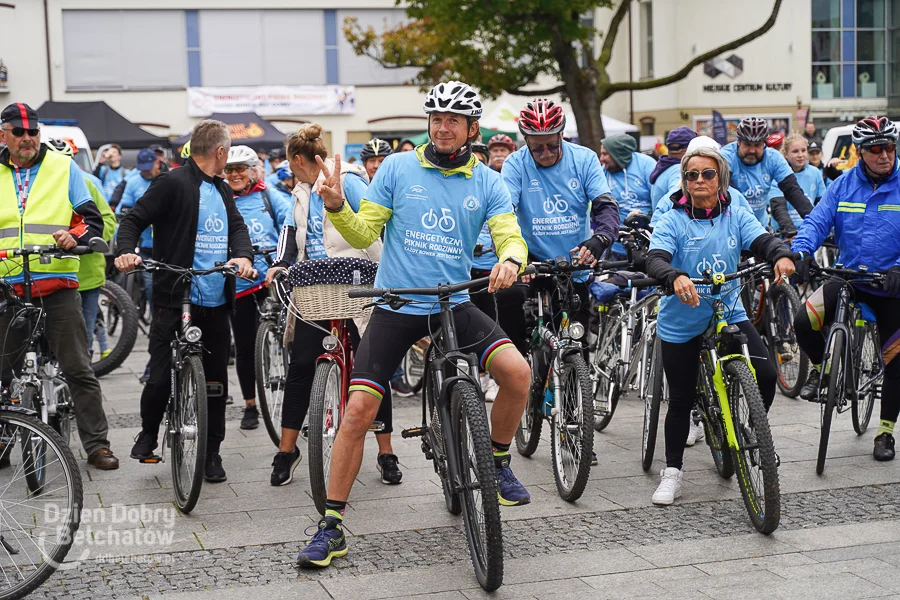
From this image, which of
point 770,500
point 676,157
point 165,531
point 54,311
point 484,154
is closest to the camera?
point 770,500

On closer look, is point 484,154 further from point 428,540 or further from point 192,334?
point 428,540

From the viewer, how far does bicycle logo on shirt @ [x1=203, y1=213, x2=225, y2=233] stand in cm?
673

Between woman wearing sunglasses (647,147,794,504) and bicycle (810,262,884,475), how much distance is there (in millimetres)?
653

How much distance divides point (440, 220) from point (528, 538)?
1552 mm

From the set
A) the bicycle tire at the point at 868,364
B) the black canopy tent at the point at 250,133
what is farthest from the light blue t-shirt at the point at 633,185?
the black canopy tent at the point at 250,133

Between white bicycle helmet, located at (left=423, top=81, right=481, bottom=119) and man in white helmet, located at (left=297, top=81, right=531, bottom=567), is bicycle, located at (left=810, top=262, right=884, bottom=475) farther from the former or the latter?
white bicycle helmet, located at (left=423, top=81, right=481, bottom=119)

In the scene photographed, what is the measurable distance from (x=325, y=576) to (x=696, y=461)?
2872mm

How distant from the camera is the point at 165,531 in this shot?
5.77 m

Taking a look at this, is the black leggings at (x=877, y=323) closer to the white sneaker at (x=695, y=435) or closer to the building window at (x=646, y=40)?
the white sneaker at (x=695, y=435)

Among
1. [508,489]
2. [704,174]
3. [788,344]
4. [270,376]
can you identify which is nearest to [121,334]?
[270,376]

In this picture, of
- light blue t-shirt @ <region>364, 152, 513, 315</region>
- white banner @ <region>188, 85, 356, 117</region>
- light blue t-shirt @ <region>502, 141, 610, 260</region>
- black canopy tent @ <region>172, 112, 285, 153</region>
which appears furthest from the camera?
white banner @ <region>188, 85, 356, 117</region>

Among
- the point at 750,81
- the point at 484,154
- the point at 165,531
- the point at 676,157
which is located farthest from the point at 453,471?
the point at 750,81

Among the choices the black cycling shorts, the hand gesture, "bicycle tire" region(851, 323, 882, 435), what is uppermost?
the hand gesture

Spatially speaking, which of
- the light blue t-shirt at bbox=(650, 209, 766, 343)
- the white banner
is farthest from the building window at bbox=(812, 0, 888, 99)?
the light blue t-shirt at bbox=(650, 209, 766, 343)
